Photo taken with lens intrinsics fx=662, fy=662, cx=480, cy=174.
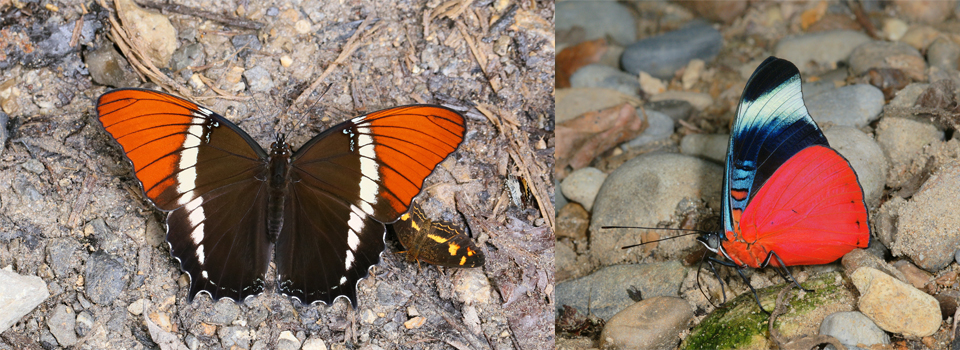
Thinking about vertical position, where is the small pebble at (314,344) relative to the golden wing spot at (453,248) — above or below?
below

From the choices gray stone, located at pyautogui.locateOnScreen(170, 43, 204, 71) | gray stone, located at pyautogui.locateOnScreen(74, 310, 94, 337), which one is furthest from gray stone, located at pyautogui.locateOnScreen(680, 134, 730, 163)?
gray stone, located at pyautogui.locateOnScreen(74, 310, 94, 337)

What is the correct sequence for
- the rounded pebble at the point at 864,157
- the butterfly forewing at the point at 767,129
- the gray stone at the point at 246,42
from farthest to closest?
1. the gray stone at the point at 246,42
2. the rounded pebble at the point at 864,157
3. the butterfly forewing at the point at 767,129

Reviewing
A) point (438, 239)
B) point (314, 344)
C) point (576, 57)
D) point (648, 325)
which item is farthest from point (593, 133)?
point (314, 344)

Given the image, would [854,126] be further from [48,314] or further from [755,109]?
[48,314]

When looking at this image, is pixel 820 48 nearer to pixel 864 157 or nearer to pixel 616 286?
pixel 864 157

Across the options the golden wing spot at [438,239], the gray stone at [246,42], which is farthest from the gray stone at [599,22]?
the golden wing spot at [438,239]

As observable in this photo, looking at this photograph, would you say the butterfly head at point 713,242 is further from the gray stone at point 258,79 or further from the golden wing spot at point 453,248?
the gray stone at point 258,79

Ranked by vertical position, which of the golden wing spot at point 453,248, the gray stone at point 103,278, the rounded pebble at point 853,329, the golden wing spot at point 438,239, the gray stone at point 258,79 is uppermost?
the gray stone at point 258,79
